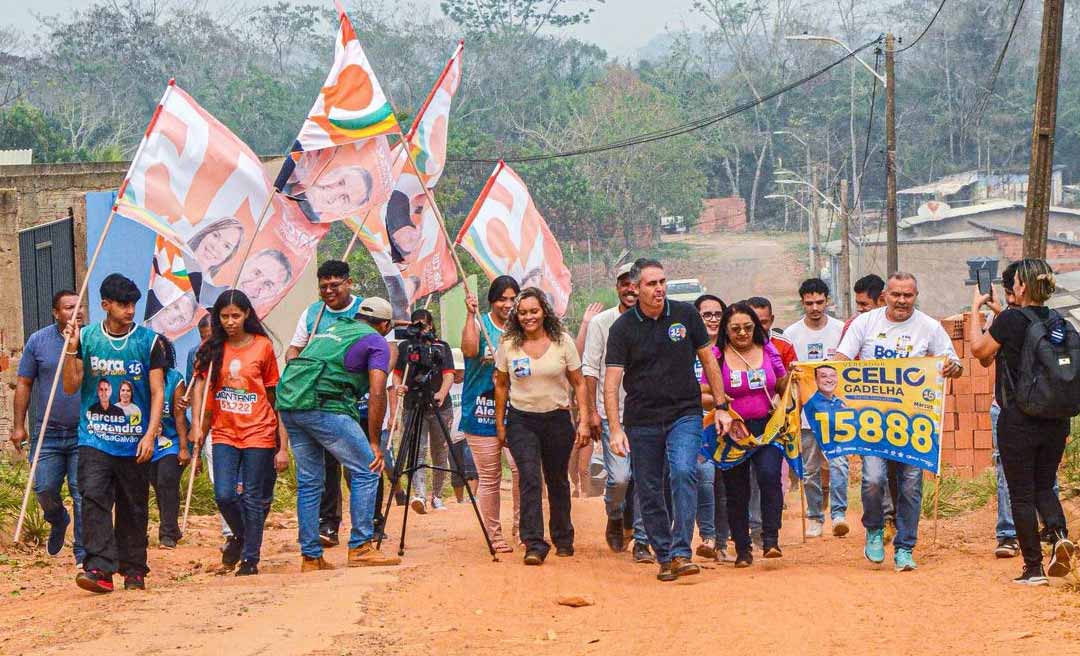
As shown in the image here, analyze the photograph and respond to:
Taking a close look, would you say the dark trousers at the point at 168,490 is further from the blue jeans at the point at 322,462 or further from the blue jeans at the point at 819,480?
the blue jeans at the point at 819,480

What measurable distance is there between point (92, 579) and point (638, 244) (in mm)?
55446

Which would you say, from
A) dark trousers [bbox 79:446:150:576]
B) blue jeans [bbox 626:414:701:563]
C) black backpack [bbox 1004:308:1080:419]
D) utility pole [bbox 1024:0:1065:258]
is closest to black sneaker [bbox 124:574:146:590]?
dark trousers [bbox 79:446:150:576]

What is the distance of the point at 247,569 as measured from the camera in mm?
9586

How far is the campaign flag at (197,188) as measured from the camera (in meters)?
11.3

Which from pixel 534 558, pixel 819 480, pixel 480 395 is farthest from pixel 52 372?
pixel 819 480

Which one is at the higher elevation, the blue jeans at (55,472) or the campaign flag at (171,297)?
the campaign flag at (171,297)

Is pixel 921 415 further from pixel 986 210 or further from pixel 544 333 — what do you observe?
pixel 986 210

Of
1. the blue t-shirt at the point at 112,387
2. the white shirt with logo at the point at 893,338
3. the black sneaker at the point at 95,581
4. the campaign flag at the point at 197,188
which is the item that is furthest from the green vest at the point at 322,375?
the white shirt with logo at the point at 893,338

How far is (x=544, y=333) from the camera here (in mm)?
9758

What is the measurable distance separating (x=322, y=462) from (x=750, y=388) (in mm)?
2719

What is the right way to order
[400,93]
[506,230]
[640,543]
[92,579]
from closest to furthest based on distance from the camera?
[92,579]
[640,543]
[506,230]
[400,93]

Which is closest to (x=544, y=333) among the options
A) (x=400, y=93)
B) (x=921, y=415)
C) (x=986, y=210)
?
(x=921, y=415)

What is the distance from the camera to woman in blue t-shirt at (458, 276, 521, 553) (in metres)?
10.2

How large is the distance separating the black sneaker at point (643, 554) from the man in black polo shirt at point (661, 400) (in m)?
0.93
